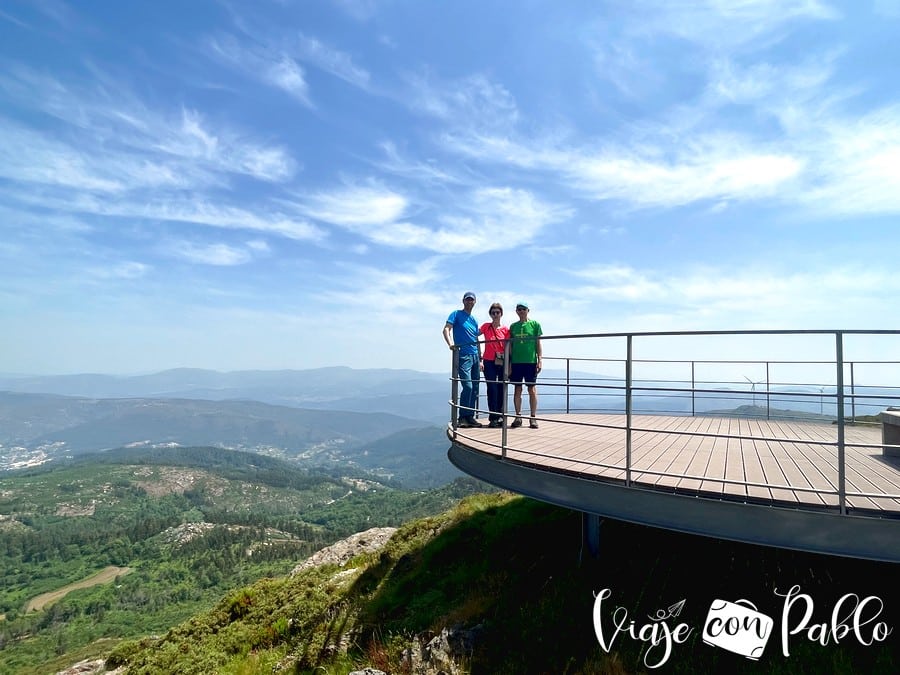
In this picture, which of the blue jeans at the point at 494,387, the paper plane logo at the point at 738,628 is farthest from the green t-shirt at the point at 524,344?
the paper plane logo at the point at 738,628

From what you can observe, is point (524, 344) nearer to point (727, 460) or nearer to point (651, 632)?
point (727, 460)

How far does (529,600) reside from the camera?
19.7ft

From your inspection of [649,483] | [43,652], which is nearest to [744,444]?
[649,483]

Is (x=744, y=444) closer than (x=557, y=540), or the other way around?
(x=744, y=444)

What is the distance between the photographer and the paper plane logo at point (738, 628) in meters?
4.50

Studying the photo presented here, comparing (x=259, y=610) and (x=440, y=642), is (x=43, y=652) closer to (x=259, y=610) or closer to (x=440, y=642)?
(x=259, y=610)

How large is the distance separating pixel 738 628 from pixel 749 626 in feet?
0.33

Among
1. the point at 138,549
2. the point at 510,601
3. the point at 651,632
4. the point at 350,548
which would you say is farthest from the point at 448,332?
the point at 138,549

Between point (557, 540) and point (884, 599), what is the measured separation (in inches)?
144

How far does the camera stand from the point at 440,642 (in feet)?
18.8

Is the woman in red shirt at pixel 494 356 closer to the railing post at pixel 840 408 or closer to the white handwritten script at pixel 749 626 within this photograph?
the white handwritten script at pixel 749 626

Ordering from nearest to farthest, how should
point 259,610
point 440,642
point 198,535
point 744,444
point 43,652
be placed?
point 440,642 → point 744,444 → point 259,610 → point 43,652 → point 198,535

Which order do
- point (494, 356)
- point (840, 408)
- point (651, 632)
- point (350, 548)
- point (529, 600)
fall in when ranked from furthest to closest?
point (350, 548) < point (494, 356) < point (529, 600) < point (651, 632) < point (840, 408)

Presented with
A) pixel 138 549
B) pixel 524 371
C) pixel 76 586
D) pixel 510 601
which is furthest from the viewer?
pixel 138 549
